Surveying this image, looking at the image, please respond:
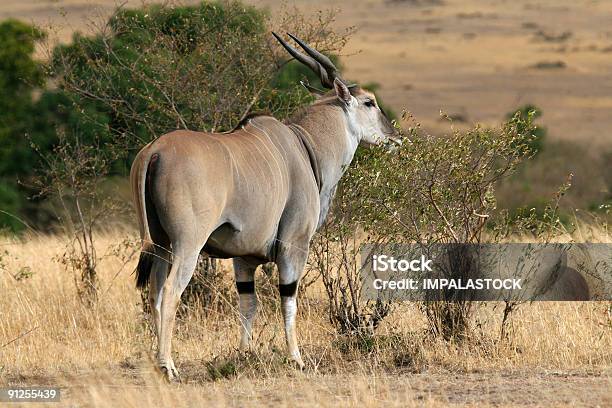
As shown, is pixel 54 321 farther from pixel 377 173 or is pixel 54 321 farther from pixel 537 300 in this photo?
pixel 537 300

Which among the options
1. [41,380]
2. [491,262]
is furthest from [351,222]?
[41,380]

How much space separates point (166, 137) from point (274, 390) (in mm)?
1600

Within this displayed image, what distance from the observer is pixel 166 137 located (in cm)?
714

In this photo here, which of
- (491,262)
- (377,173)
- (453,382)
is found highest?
(377,173)

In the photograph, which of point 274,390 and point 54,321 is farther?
point 54,321

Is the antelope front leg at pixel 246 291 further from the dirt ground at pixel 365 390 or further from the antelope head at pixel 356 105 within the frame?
the antelope head at pixel 356 105

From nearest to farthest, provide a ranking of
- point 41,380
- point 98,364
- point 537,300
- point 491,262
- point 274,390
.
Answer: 1. point 274,390
2. point 41,380
3. point 98,364
4. point 491,262
5. point 537,300

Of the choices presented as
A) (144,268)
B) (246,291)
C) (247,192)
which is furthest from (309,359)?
(144,268)

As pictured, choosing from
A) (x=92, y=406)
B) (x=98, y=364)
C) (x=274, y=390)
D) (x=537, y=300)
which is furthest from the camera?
(x=537, y=300)

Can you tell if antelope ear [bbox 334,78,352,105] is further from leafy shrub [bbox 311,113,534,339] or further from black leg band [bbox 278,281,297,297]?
black leg band [bbox 278,281,297,297]

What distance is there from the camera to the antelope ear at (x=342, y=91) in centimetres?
884

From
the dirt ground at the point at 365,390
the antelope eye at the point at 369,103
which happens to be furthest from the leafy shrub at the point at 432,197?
the dirt ground at the point at 365,390
